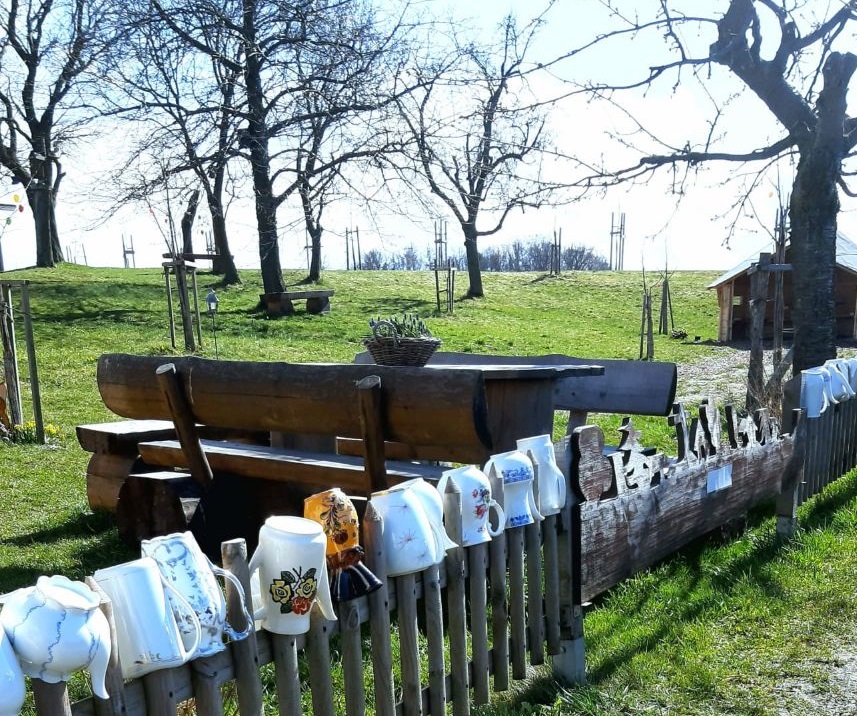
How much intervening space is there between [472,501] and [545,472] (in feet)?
1.47

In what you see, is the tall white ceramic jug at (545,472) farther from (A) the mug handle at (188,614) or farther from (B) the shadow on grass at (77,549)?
(B) the shadow on grass at (77,549)

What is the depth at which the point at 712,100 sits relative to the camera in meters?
7.93

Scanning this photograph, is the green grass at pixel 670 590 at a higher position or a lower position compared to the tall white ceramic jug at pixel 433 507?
lower

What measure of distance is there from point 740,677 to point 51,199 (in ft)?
99.2

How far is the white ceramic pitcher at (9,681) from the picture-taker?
4.76ft

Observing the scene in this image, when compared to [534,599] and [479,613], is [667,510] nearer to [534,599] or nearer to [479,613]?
[534,599]

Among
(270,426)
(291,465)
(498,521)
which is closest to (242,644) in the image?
(498,521)

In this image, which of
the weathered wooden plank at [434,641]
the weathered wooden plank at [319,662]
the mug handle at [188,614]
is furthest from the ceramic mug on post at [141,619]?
the weathered wooden plank at [434,641]

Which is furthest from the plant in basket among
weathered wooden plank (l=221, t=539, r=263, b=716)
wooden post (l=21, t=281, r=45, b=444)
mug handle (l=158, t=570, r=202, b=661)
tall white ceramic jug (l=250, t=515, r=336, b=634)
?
wooden post (l=21, t=281, r=45, b=444)

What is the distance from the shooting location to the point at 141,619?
1.68m

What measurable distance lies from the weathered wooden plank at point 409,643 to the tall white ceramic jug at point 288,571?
1.52 feet

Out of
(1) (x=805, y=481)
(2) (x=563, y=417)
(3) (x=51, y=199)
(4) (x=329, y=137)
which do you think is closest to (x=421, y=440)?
(1) (x=805, y=481)

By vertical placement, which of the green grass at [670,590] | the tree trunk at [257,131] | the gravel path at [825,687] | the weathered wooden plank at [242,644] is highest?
the tree trunk at [257,131]

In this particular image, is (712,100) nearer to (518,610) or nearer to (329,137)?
(518,610)
